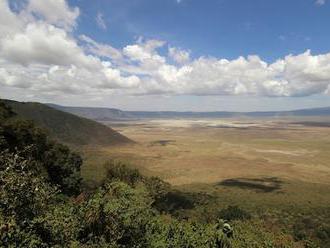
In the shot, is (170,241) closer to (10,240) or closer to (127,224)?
(127,224)

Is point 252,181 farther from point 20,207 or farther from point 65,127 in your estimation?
point 65,127

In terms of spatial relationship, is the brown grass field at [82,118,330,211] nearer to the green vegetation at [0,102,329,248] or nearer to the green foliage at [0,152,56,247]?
the green vegetation at [0,102,329,248]

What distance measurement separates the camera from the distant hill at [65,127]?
17262 centimetres

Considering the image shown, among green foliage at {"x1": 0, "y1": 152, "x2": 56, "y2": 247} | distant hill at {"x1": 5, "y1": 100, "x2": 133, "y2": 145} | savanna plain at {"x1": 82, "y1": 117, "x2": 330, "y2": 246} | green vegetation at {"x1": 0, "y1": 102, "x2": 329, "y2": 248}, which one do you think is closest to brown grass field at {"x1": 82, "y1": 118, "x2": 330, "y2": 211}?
savanna plain at {"x1": 82, "y1": 117, "x2": 330, "y2": 246}

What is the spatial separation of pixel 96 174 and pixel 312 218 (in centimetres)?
5168

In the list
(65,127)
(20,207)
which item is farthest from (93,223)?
(65,127)

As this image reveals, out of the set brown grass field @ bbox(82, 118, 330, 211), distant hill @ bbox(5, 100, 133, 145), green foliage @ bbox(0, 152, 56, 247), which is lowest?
brown grass field @ bbox(82, 118, 330, 211)

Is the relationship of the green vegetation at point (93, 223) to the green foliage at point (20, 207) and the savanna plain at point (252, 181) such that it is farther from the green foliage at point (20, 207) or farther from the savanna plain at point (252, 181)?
the savanna plain at point (252, 181)

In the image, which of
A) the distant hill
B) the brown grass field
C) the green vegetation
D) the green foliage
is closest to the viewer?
the green foliage

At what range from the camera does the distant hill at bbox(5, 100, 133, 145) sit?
173 meters

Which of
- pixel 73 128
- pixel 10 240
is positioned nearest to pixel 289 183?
pixel 10 240

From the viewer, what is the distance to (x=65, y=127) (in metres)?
184

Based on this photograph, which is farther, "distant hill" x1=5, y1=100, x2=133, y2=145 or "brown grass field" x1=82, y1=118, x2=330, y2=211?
"distant hill" x1=5, y1=100, x2=133, y2=145

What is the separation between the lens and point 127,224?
23.2m
